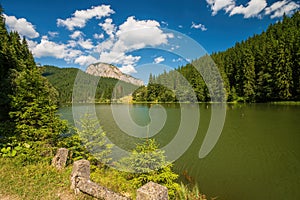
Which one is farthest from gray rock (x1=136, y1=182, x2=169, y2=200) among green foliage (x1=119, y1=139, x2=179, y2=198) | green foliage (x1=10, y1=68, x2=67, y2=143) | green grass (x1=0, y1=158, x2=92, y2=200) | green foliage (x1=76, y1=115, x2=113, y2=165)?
green foliage (x1=10, y1=68, x2=67, y2=143)

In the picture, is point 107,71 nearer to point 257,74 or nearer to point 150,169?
point 150,169

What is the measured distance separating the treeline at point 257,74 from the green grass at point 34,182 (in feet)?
82.6

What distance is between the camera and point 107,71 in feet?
30.2

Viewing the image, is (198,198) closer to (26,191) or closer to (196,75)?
(26,191)

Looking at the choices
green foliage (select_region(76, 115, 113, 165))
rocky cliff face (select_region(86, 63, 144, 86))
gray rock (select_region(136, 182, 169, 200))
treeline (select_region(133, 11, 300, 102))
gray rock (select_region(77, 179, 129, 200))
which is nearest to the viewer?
gray rock (select_region(136, 182, 169, 200))

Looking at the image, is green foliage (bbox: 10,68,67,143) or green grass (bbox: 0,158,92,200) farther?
green foliage (bbox: 10,68,67,143)

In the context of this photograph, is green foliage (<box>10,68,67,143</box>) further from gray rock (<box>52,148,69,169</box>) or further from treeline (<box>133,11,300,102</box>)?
treeline (<box>133,11,300,102</box>)

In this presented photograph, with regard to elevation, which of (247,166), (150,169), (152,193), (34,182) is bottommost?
(247,166)

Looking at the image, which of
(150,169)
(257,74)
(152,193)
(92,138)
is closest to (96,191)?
(152,193)

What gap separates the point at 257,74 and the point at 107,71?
56.6m

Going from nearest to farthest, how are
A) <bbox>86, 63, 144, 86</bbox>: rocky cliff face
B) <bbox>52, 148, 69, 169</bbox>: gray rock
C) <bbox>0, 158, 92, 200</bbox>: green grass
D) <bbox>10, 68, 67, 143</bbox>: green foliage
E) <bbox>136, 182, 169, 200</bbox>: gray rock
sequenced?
<bbox>136, 182, 169, 200</bbox>: gray rock < <bbox>0, 158, 92, 200</bbox>: green grass < <bbox>52, 148, 69, 169</bbox>: gray rock < <bbox>10, 68, 67, 143</bbox>: green foliage < <bbox>86, 63, 144, 86</bbox>: rocky cliff face

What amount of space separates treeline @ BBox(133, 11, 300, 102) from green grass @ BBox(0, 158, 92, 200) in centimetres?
2517

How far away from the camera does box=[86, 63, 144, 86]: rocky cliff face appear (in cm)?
862

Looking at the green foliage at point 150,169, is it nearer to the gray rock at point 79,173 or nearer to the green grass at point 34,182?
the gray rock at point 79,173
